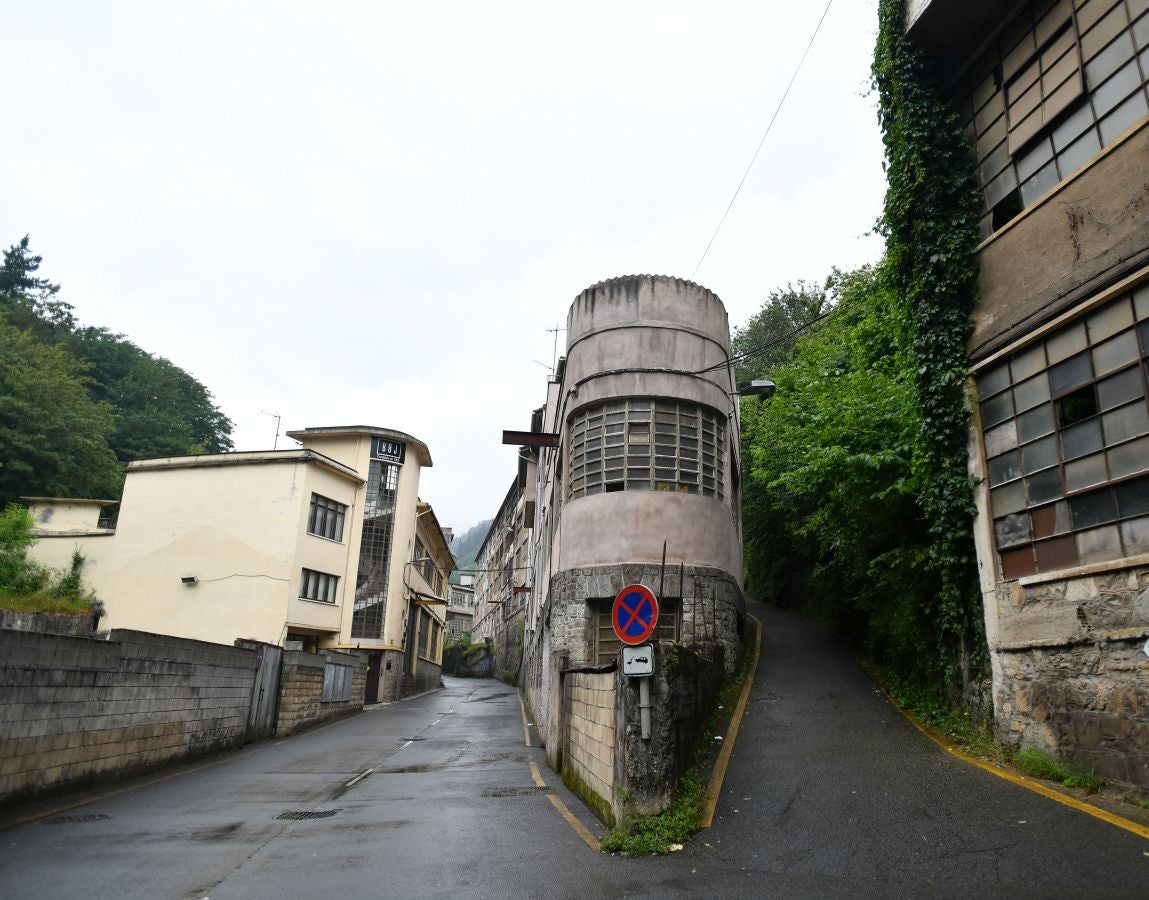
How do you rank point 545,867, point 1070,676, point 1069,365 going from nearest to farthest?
point 545,867, point 1070,676, point 1069,365

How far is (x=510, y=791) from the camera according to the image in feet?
33.5

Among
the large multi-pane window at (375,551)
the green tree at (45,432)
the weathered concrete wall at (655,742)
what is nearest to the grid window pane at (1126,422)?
the weathered concrete wall at (655,742)

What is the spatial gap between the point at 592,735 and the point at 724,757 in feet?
6.18

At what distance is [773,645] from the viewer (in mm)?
17375

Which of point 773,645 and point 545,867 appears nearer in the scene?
point 545,867

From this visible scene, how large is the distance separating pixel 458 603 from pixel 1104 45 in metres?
87.0

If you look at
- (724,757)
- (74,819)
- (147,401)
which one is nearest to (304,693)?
(74,819)

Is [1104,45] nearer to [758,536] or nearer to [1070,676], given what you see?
[1070,676]

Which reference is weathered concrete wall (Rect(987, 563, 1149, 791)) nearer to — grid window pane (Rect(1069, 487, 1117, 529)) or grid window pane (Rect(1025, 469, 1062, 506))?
grid window pane (Rect(1069, 487, 1117, 529))

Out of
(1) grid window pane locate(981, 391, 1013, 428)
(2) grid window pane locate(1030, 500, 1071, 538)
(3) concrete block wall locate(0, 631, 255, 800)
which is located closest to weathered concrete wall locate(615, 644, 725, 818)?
(2) grid window pane locate(1030, 500, 1071, 538)

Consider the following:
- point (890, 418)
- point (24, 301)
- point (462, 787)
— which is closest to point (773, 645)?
point (890, 418)

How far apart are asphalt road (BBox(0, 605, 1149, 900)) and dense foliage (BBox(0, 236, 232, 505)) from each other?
2995 cm

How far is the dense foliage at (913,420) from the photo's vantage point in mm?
10164

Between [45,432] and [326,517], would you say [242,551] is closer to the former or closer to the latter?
[326,517]
